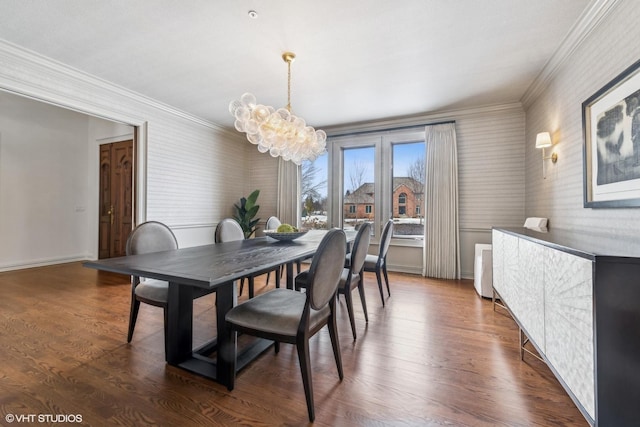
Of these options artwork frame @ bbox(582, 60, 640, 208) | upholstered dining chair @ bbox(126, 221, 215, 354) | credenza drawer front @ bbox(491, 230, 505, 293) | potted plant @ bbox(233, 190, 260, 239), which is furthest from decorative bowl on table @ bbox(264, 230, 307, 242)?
potted plant @ bbox(233, 190, 260, 239)

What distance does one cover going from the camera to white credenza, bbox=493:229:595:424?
110 cm

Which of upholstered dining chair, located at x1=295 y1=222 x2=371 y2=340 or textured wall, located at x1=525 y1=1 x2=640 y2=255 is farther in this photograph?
upholstered dining chair, located at x1=295 y1=222 x2=371 y2=340

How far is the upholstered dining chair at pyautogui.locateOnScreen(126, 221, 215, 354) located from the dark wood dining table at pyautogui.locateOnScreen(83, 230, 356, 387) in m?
0.13

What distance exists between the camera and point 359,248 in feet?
7.56

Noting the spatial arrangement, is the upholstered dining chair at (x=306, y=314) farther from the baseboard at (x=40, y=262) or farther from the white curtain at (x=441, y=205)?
the baseboard at (x=40, y=262)

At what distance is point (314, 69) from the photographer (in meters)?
3.07

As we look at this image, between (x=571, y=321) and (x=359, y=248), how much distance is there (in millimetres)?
1357

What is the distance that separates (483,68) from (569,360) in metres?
2.94

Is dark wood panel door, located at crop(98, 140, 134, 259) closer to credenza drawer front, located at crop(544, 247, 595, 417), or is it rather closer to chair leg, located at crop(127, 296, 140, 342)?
chair leg, located at crop(127, 296, 140, 342)

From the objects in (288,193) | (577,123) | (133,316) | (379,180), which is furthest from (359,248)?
(288,193)

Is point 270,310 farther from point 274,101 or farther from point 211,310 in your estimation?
point 274,101

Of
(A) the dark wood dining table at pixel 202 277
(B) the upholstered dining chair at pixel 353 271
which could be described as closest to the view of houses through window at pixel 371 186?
(B) the upholstered dining chair at pixel 353 271

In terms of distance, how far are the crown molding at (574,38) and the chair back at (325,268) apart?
2.57 meters

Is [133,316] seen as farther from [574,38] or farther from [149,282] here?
[574,38]
